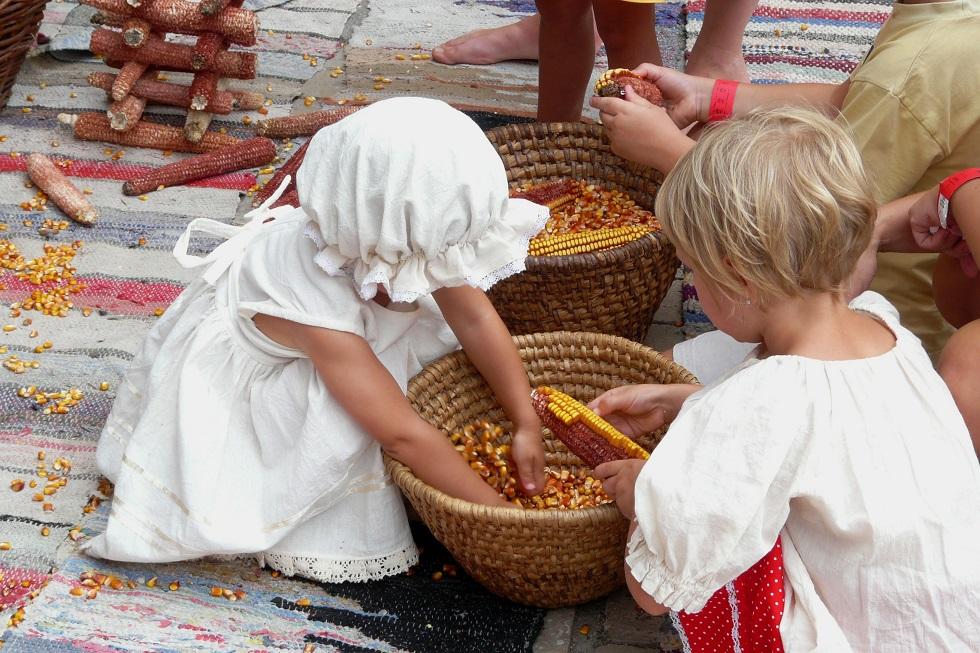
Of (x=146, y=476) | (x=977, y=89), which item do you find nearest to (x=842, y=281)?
(x=977, y=89)

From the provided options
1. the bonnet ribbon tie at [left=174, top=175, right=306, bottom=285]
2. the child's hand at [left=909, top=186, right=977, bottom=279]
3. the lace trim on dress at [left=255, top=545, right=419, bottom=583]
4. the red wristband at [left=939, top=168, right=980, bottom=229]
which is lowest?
the lace trim on dress at [left=255, top=545, right=419, bottom=583]

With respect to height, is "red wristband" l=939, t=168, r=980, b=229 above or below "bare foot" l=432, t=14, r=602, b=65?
above

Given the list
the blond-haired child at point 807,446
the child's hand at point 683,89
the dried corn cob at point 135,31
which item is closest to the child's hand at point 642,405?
the blond-haired child at point 807,446

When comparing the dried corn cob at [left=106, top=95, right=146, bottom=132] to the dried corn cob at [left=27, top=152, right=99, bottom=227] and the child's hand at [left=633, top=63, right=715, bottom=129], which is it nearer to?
the dried corn cob at [left=27, top=152, right=99, bottom=227]

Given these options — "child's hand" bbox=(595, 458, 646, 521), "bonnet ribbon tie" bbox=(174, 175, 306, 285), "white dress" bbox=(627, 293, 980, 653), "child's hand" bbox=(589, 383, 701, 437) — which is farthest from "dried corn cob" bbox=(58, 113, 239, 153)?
"white dress" bbox=(627, 293, 980, 653)

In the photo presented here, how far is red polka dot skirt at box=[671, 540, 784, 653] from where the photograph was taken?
4.50 feet

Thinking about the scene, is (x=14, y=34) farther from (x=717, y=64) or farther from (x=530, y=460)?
(x=530, y=460)

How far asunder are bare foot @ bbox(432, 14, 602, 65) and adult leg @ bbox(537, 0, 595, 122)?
0.68 meters

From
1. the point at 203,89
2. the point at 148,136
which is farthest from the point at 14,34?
the point at 203,89

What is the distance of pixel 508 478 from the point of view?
6.45 feet

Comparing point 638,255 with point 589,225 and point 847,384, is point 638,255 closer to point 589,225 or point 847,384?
point 589,225

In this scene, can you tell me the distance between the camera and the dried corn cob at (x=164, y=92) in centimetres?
307

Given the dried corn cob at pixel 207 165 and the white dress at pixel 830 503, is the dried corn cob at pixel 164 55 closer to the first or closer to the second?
the dried corn cob at pixel 207 165

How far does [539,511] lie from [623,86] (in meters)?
1.02
